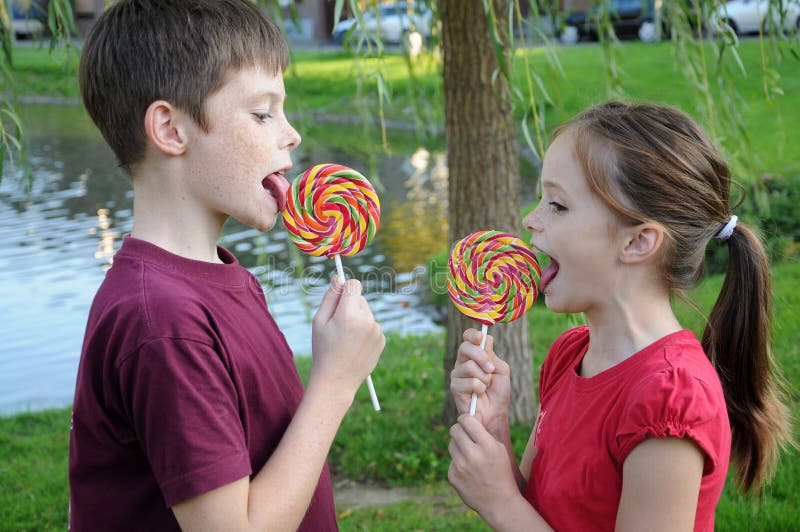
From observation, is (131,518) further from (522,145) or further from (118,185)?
(522,145)

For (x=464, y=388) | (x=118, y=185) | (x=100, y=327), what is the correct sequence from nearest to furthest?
1. (x=100, y=327)
2. (x=464, y=388)
3. (x=118, y=185)

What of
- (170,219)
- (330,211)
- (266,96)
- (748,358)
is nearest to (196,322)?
(170,219)

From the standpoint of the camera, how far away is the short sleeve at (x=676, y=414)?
64.1 inches

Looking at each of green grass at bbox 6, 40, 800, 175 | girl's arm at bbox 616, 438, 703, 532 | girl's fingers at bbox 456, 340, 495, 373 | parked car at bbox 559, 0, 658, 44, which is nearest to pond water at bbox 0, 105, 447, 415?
green grass at bbox 6, 40, 800, 175

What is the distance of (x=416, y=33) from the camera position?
427 cm

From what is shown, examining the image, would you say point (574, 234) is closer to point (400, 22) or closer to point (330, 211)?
point (330, 211)

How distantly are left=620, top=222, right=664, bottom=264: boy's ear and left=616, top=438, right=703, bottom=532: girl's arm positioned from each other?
1.26 feet

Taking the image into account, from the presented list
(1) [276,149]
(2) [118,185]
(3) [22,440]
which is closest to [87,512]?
(1) [276,149]

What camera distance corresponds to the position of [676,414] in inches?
64.2

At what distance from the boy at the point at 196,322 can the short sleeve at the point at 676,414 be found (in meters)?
0.53

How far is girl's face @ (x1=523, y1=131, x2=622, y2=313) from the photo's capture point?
1.84 metres

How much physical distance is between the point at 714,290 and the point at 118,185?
27.1 ft

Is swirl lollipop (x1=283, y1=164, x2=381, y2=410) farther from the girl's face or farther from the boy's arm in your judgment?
the girl's face

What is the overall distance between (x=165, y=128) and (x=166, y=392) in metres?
0.53
